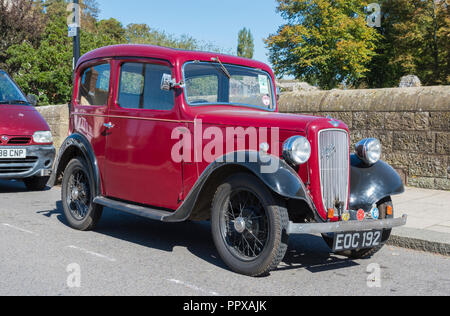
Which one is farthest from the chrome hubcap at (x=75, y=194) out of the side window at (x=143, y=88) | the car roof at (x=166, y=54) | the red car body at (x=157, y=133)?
the car roof at (x=166, y=54)

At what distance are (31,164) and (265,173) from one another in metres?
6.10

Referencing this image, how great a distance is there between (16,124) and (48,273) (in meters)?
5.25

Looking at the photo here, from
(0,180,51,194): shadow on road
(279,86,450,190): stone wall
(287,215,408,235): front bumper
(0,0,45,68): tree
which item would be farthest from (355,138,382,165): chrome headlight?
(0,0,45,68): tree

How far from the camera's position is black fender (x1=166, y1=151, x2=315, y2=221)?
4.23 metres

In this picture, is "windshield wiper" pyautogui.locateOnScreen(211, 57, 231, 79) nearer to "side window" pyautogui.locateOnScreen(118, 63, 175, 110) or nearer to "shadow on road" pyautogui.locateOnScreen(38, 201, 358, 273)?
"side window" pyautogui.locateOnScreen(118, 63, 175, 110)

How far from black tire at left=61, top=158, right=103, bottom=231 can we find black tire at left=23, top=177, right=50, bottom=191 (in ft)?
11.2

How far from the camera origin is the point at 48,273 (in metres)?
4.52

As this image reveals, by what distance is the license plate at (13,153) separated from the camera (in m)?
8.86

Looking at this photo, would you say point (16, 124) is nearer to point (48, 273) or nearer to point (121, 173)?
point (121, 173)

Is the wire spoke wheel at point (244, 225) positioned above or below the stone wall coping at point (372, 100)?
below

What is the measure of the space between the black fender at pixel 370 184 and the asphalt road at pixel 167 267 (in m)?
0.63

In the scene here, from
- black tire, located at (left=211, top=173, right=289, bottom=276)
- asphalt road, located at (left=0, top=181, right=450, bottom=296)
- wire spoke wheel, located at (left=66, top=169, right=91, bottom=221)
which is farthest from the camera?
wire spoke wheel, located at (left=66, top=169, right=91, bottom=221)

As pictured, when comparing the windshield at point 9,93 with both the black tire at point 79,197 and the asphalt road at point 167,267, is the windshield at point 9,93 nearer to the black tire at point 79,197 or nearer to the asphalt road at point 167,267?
the asphalt road at point 167,267
